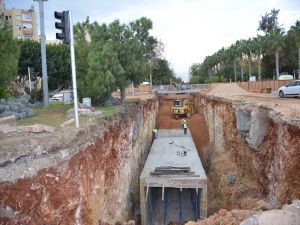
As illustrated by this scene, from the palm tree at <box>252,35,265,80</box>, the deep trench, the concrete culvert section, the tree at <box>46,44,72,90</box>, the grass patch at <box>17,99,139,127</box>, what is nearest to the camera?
the grass patch at <box>17,99,139,127</box>

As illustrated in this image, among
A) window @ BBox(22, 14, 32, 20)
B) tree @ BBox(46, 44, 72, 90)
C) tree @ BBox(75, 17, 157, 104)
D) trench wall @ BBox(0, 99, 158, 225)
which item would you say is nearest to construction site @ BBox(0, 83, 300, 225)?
trench wall @ BBox(0, 99, 158, 225)

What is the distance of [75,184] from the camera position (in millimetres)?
10016

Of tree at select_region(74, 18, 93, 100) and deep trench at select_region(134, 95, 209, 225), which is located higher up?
tree at select_region(74, 18, 93, 100)

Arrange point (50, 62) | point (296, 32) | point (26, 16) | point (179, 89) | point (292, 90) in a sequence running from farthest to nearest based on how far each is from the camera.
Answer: point (26, 16) → point (179, 89) → point (296, 32) → point (50, 62) → point (292, 90)

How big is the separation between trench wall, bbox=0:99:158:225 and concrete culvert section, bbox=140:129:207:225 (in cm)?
156

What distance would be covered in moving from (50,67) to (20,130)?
30405mm

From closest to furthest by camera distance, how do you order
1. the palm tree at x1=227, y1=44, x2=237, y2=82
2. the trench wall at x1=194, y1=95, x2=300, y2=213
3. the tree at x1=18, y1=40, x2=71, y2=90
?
the trench wall at x1=194, y1=95, x2=300, y2=213, the tree at x1=18, y1=40, x2=71, y2=90, the palm tree at x1=227, y1=44, x2=237, y2=82

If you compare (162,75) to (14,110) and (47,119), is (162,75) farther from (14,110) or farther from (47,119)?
(47,119)

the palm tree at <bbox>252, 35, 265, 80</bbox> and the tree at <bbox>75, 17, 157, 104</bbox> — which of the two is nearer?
the tree at <bbox>75, 17, 157, 104</bbox>

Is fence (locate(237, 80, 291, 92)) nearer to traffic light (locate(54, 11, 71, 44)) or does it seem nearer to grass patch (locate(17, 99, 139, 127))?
grass patch (locate(17, 99, 139, 127))

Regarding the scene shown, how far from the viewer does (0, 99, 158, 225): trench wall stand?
327 inches

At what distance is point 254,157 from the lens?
18297mm

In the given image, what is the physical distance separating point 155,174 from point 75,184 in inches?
327

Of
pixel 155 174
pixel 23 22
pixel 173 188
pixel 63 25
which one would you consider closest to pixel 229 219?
pixel 63 25
